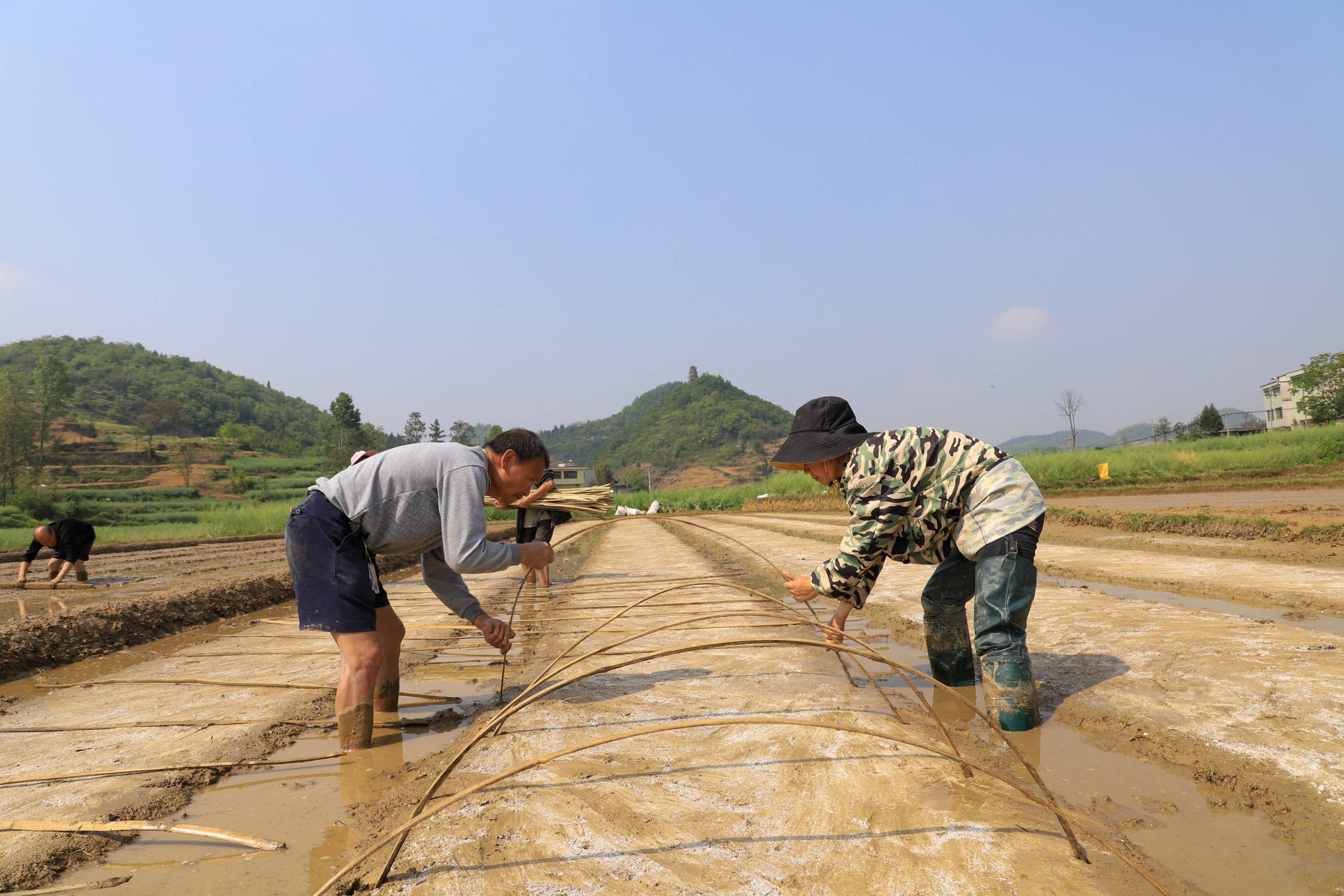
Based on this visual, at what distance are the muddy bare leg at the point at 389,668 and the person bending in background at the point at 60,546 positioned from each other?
8175 millimetres

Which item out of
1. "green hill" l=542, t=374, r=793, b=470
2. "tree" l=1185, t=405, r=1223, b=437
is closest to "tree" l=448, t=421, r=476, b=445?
"green hill" l=542, t=374, r=793, b=470

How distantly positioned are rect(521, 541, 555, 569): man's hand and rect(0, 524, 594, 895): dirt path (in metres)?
1.02

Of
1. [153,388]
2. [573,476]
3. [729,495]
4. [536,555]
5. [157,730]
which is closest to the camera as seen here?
[536,555]

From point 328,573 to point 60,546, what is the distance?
29.4 feet

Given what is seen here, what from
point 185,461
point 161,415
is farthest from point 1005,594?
point 161,415

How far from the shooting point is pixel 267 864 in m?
1.88

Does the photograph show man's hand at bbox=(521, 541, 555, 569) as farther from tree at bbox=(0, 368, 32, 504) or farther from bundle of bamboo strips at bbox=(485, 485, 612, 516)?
tree at bbox=(0, 368, 32, 504)

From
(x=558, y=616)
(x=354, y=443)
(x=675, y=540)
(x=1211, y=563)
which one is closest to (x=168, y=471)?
(x=354, y=443)

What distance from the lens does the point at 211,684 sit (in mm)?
3799

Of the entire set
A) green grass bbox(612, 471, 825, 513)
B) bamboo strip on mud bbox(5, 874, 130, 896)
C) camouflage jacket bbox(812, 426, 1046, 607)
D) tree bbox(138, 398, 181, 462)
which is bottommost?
green grass bbox(612, 471, 825, 513)

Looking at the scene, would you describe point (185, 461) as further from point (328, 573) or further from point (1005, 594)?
point (1005, 594)

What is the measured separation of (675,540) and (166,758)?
38.2ft

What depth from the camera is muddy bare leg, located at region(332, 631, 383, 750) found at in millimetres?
2545

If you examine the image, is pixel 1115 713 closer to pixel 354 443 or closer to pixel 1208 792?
pixel 1208 792
